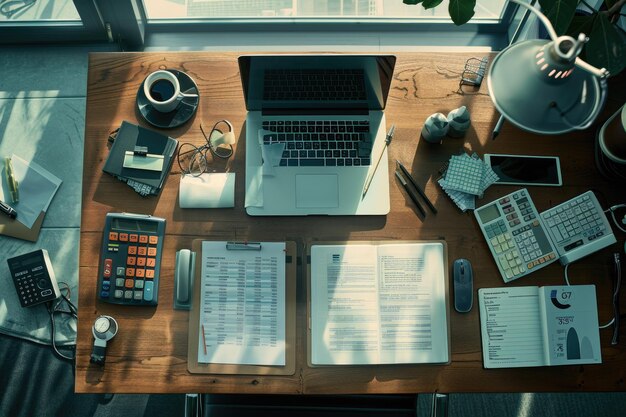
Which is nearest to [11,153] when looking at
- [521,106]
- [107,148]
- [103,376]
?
[107,148]

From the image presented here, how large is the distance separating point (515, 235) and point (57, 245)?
5.55ft

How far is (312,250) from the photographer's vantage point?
1.39m

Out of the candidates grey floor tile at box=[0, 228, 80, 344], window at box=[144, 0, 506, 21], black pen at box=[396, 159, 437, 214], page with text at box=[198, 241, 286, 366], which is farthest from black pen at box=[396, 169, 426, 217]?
grey floor tile at box=[0, 228, 80, 344]

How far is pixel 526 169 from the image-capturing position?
145 centimetres

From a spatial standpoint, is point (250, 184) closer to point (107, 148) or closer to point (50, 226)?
point (107, 148)

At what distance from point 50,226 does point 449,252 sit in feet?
5.13

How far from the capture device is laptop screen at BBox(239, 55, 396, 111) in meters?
1.25

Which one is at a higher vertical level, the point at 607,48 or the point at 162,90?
the point at 607,48

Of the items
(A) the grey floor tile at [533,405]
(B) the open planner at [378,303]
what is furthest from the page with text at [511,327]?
(A) the grey floor tile at [533,405]

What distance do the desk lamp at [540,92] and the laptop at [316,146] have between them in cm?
41

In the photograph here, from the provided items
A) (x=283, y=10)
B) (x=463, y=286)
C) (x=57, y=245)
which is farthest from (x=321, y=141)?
(x=57, y=245)

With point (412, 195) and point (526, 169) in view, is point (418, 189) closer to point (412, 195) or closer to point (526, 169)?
point (412, 195)

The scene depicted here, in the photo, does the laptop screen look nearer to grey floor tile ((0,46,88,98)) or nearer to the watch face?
the watch face

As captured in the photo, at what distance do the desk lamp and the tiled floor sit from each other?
1.32m
